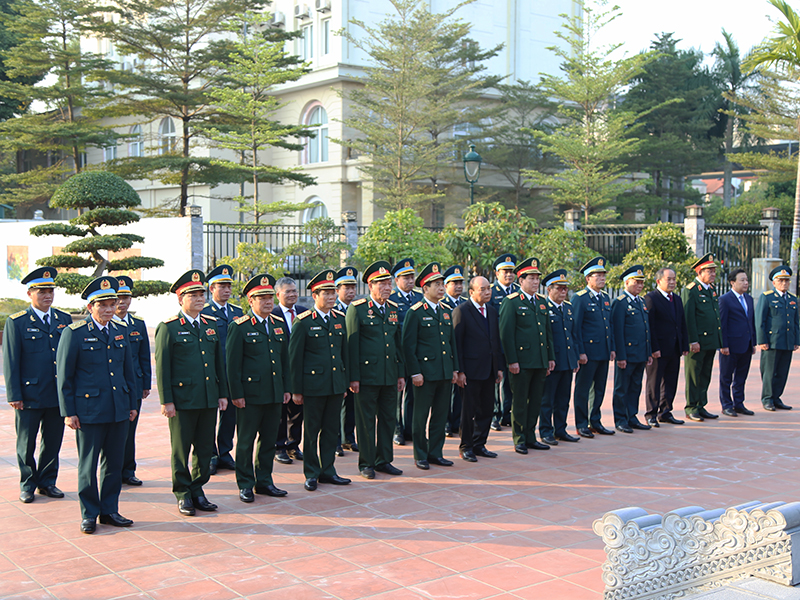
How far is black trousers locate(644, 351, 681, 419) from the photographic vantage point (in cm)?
901

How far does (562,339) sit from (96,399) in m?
4.68

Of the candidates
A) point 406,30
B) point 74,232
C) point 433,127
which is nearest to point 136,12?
point 406,30

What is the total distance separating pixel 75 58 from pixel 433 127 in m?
13.4

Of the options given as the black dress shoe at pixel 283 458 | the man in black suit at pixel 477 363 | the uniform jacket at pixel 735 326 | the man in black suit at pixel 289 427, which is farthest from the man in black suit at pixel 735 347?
the black dress shoe at pixel 283 458

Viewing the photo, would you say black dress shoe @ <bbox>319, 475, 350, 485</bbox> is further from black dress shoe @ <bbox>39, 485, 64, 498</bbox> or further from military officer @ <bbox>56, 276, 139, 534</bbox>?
black dress shoe @ <bbox>39, 485, 64, 498</bbox>

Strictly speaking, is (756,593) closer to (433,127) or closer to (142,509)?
(142,509)

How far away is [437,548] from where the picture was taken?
16.7 feet

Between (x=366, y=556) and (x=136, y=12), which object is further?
(x=136, y=12)

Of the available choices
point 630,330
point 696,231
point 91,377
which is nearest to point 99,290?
point 91,377

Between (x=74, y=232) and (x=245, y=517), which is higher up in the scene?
(x=74, y=232)

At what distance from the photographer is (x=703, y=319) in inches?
373

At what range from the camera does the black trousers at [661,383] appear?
9008 millimetres

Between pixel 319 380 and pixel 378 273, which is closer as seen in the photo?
pixel 319 380

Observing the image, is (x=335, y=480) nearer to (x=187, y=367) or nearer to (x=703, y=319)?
(x=187, y=367)
